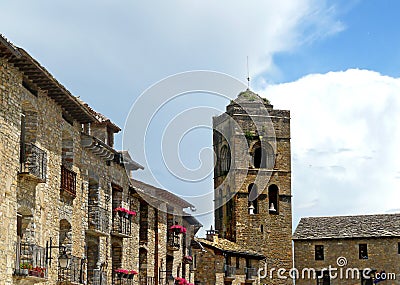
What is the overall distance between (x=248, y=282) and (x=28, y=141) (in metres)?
41.9

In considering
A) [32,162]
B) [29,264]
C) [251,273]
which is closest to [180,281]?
[29,264]

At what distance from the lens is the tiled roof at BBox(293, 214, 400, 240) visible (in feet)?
239

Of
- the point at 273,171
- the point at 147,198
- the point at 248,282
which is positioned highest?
the point at 273,171

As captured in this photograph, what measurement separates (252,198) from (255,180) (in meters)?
1.60

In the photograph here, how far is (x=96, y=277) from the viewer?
97.1 ft

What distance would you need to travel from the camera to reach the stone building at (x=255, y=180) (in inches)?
2776

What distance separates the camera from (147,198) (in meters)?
37.0

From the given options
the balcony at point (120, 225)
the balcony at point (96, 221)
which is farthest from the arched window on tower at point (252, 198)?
the balcony at point (96, 221)

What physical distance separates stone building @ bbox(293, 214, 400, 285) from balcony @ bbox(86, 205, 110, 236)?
4611cm

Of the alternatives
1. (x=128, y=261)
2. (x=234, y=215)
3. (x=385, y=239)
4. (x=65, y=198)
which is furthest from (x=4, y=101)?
(x=385, y=239)

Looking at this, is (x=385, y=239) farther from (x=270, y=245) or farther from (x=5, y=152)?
(x=5, y=152)

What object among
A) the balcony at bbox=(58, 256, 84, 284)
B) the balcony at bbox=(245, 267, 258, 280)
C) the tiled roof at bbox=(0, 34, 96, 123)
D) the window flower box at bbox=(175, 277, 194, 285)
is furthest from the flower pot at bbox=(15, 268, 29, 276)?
the balcony at bbox=(245, 267, 258, 280)

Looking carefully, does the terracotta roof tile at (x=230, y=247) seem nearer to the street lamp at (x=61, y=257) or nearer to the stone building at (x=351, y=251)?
the stone building at (x=351, y=251)

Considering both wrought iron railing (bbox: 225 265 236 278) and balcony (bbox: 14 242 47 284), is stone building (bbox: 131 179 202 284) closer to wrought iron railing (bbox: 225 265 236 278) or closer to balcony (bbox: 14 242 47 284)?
balcony (bbox: 14 242 47 284)
